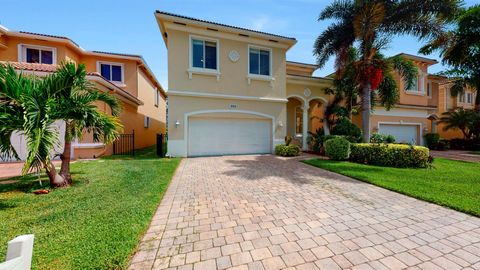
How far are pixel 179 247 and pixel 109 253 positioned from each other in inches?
34.7

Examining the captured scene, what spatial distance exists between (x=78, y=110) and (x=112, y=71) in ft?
39.3

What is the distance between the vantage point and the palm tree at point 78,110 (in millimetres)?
5039

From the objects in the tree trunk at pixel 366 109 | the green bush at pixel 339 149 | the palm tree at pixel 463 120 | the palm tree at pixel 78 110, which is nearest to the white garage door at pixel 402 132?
the palm tree at pixel 463 120

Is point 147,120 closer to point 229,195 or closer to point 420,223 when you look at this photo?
point 229,195

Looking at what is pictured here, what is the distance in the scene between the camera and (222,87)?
1202 cm

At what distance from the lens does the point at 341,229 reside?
→ 3455 mm

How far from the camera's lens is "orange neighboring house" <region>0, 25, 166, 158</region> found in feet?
33.7

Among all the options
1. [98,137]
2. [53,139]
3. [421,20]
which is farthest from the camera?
[421,20]

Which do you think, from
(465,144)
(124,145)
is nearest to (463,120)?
(465,144)

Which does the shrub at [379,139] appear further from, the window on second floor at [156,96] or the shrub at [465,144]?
the window on second floor at [156,96]

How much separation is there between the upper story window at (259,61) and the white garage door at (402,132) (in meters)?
11.5

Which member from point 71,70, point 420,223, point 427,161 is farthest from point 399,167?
point 71,70

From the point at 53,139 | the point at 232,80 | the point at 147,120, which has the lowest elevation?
the point at 53,139

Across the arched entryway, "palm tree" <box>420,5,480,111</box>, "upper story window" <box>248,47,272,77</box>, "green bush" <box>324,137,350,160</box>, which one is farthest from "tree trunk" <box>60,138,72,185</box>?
"palm tree" <box>420,5,480,111</box>
